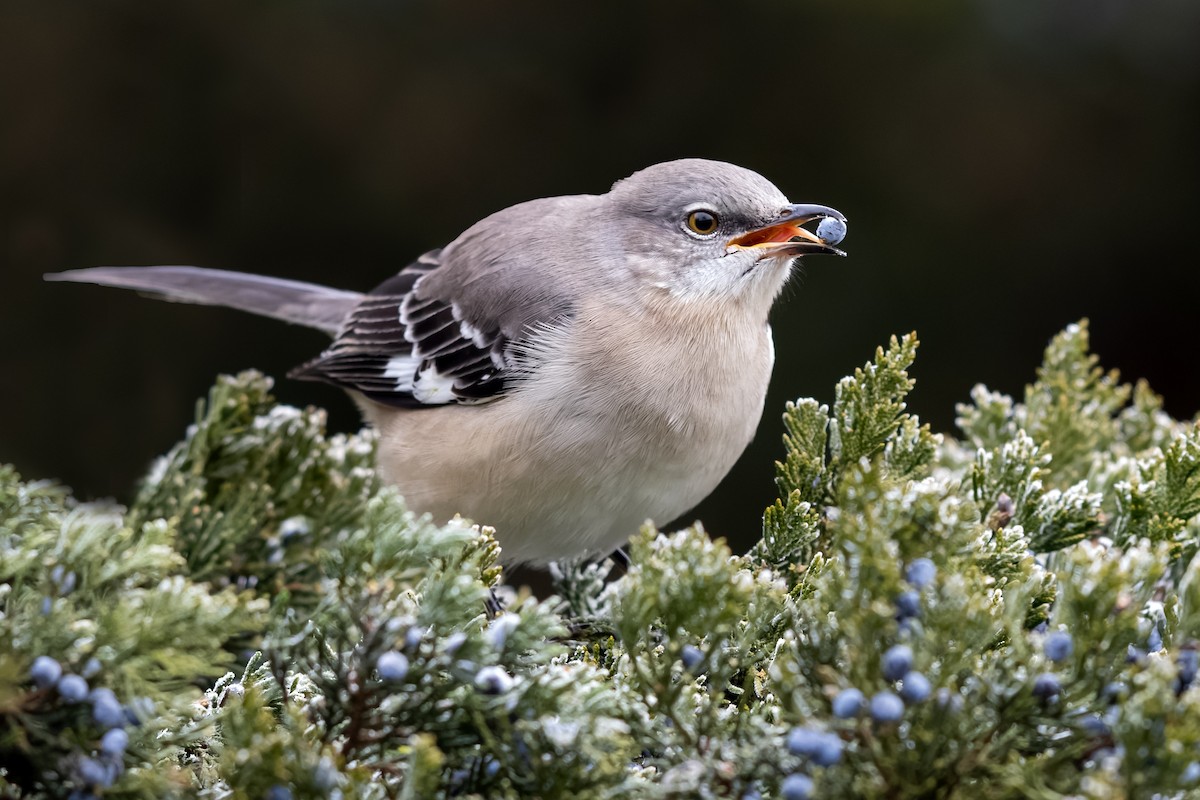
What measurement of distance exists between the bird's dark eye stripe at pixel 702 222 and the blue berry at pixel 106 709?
1686mm

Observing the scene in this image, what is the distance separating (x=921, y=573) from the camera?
1043 mm

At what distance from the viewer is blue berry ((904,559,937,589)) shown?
3.42 ft

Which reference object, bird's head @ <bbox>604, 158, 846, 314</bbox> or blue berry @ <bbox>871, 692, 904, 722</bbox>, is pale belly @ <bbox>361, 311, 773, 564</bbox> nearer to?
bird's head @ <bbox>604, 158, 846, 314</bbox>

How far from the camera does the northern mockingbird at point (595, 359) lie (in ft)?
7.29

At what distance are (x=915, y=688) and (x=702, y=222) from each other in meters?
1.59

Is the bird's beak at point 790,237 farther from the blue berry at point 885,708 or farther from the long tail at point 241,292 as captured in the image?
the blue berry at point 885,708

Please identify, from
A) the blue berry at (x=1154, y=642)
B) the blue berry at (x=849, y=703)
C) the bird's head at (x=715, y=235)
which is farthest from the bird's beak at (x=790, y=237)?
the blue berry at (x=849, y=703)

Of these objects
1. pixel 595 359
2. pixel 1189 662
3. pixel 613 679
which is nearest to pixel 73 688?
pixel 613 679

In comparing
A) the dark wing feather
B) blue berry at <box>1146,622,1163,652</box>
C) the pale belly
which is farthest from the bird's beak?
blue berry at <box>1146,622,1163,652</box>

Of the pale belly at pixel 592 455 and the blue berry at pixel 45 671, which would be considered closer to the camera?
the blue berry at pixel 45 671

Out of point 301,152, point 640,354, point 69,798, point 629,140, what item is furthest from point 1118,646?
point 301,152

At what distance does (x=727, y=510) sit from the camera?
4285 millimetres

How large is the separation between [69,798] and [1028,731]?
87 centimetres

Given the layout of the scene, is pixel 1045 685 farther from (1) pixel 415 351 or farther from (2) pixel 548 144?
(2) pixel 548 144
